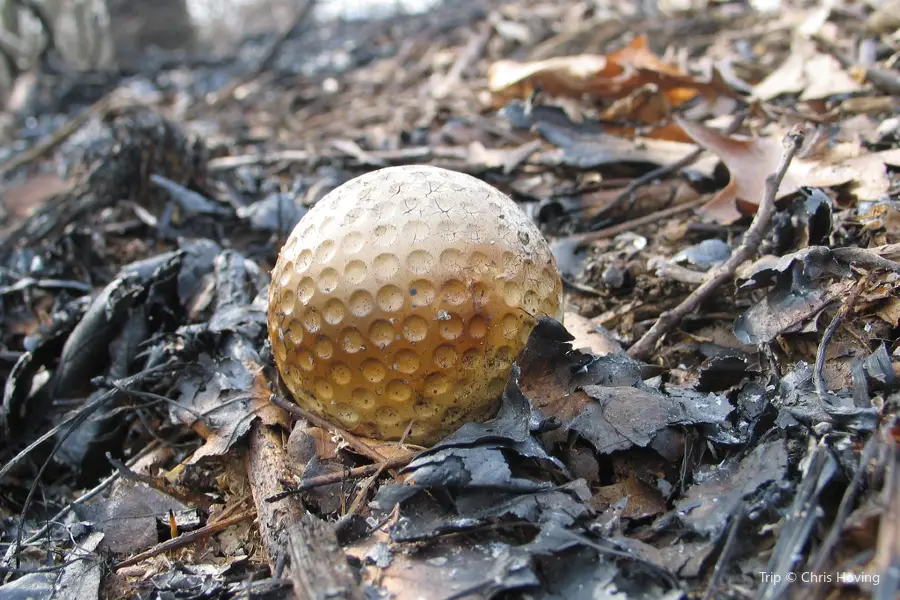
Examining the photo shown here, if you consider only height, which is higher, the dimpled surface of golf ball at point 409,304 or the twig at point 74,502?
the dimpled surface of golf ball at point 409,304

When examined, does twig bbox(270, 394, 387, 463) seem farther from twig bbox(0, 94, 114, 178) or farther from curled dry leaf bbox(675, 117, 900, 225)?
twig bbox(0, 94, 114, 178)

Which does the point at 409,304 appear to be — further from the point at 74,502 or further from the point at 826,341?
the point at 74,502

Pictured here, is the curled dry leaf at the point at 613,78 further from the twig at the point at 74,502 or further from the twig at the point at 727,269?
the twig at the point at 74,502

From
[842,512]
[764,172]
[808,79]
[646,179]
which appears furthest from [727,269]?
[808,79]

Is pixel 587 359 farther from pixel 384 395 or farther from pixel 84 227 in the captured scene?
pixel 84 227

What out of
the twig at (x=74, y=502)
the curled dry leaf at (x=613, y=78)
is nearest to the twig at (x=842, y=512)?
the twig at (x=74, y=502)
